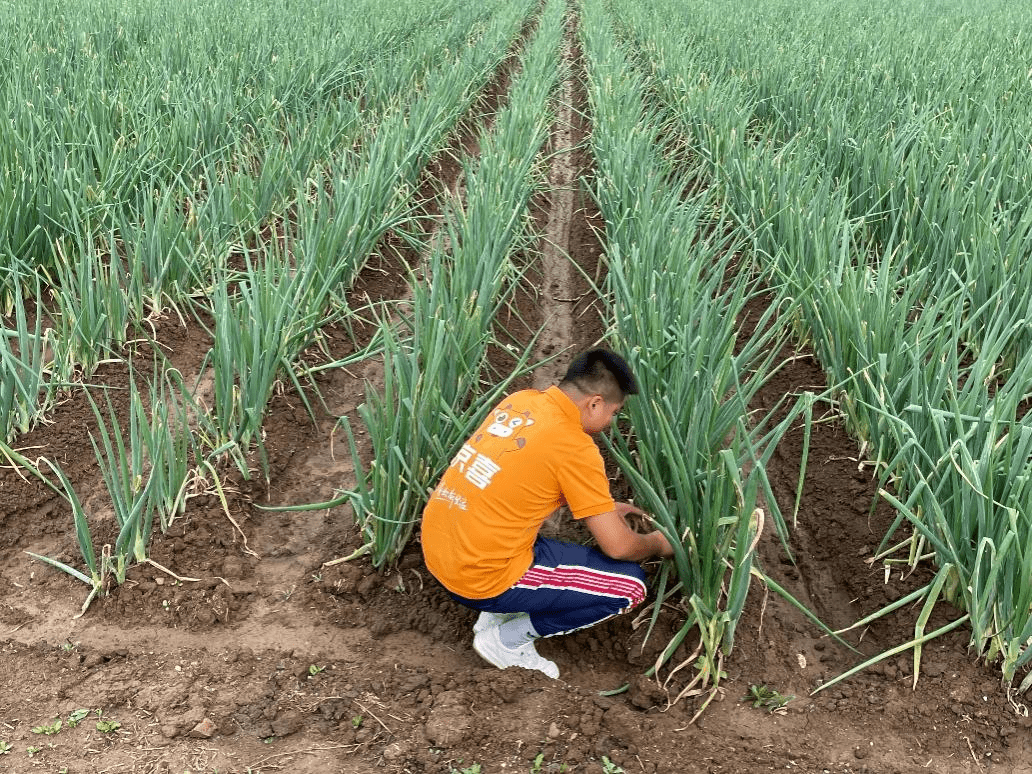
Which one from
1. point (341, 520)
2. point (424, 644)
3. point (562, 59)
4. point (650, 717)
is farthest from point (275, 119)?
point (562, 59)

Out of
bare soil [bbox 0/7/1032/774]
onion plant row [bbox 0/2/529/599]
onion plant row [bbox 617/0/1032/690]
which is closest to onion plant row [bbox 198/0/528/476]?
onion plant row [bbox 0/2/529/599]

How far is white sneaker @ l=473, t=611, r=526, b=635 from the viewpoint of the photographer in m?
2.02

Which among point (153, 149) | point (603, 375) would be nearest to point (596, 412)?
point (603, 375)

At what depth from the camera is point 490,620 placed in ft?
6.67

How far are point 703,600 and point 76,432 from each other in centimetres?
174

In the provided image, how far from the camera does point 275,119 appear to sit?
4.79 meters

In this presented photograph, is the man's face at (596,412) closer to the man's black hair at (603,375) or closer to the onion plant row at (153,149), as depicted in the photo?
the man's black hair at (603,375)

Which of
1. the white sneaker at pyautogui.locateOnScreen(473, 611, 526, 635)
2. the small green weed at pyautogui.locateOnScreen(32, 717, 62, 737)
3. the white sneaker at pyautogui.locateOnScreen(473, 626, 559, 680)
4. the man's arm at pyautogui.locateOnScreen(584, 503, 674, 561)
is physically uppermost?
the man's arm at pyautogui.locateOnScreen(584, 503, 674, 561)

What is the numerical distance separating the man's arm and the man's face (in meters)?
0.18

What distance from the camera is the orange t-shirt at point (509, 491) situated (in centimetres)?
186

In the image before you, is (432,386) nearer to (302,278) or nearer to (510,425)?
(510,425)

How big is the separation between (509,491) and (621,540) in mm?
248

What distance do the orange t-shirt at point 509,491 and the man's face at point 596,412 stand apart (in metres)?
0.02

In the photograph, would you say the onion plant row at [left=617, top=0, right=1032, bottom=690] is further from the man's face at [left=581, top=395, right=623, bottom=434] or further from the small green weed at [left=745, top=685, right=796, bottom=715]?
the man's face at [left=581, top=395, right=623, bottom=434]
